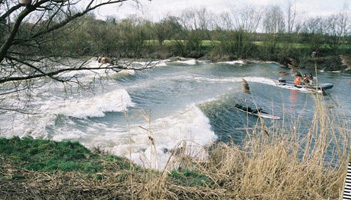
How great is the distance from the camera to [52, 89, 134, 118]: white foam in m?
13.6

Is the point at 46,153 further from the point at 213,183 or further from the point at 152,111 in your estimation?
the point at 152,111

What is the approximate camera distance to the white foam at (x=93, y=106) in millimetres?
13586

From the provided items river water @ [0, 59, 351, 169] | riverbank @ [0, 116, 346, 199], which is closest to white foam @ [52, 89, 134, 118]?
river water @ [0, 59, 351, 169]

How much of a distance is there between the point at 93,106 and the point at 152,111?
2.63 m

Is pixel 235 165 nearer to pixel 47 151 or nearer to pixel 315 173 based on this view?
pixel 315 173

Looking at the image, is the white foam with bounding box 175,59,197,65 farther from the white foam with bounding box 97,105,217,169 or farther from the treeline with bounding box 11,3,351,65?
the white foam with bounding box 97,105,217,169

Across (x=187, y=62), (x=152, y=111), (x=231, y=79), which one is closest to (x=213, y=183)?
(x=152, y=111)

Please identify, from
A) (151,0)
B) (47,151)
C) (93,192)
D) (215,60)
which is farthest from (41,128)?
(215,60)

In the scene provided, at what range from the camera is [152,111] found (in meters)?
14.9

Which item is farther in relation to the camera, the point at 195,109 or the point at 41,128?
the point at 195,109

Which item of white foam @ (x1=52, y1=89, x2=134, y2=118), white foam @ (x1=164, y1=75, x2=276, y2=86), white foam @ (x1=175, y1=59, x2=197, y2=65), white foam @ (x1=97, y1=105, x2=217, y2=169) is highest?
white foam @ (x1=175, y1=59, x2=197, y2=65)

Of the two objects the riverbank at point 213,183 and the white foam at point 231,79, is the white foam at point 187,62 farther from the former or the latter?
the riverbank at point 213,183

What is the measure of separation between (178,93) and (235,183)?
15.4m

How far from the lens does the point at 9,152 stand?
694cm
